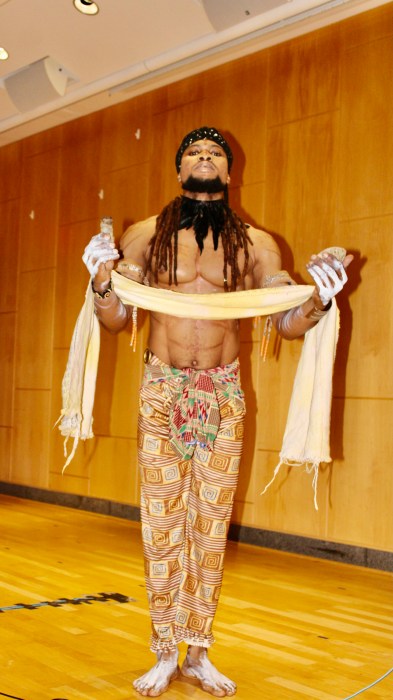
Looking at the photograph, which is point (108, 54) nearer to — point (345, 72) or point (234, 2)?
point (234, 2)

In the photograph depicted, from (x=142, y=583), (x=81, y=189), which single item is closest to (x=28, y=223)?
(x=81, y=189)

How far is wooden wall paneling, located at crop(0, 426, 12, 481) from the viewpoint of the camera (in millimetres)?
7953

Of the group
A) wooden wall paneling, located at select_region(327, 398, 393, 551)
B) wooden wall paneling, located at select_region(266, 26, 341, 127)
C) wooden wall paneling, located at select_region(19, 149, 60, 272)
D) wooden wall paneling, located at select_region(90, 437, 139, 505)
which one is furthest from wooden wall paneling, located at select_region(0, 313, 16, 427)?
wooden wall paneling, located at select_region(327, 398, 393, 551)

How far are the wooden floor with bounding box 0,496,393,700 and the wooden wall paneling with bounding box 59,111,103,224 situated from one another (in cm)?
319

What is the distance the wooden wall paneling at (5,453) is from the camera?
7953 millimetres

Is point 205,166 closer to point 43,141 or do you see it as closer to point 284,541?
point 284,541

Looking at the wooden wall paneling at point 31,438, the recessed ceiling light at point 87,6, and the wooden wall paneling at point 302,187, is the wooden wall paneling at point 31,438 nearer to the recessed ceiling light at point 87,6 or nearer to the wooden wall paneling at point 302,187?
the wooden wall paneling at point 302,187

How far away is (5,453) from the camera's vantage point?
8.00 meters

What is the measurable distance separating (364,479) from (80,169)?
159 inches

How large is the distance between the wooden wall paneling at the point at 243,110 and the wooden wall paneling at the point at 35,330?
2437mm

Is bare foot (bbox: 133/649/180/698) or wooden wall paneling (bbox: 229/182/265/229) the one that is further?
wooden wall paneling (bbox: 229/182/265/229)

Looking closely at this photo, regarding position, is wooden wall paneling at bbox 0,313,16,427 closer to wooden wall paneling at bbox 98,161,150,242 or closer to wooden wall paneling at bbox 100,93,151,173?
wooden wall paneling at bbox 98,161,150,242

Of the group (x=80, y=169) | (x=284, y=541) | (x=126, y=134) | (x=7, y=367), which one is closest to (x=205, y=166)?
(x=284, y=541)

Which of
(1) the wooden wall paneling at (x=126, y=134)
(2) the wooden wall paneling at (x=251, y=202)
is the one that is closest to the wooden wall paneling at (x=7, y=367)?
(1) the wooden wall paneling at (x=126, y=134)
